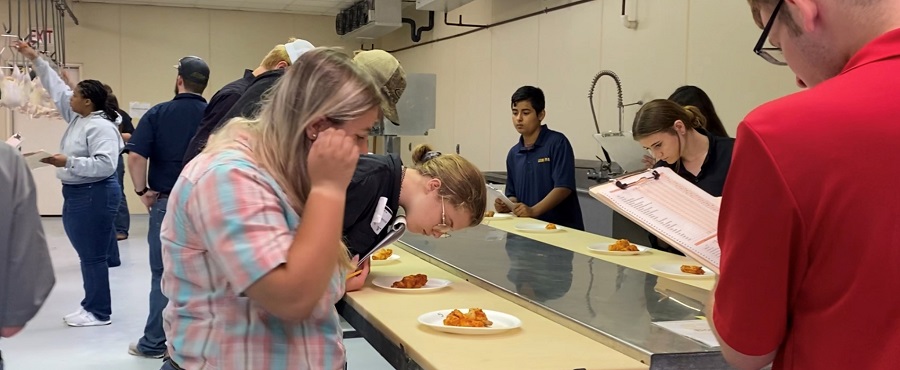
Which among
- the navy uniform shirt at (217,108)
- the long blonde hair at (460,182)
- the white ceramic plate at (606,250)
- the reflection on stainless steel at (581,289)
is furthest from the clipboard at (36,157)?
the white ceramic plate at (606,250)

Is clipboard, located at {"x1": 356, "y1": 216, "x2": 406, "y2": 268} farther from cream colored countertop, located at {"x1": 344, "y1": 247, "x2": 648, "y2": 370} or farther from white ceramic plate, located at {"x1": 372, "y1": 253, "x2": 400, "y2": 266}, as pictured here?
white ceramic plate, located at {"x1": 372, "y1": 253, "x2": 400, "y2": 266}

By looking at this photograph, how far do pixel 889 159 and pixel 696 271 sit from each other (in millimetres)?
1790

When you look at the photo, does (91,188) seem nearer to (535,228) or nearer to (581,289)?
(535,228)

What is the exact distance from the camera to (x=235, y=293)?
1169 millimetres

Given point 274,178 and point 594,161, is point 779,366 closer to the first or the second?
point 274,178

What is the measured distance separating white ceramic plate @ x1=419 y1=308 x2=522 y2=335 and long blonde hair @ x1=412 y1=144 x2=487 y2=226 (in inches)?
16.2

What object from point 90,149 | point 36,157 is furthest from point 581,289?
point 90,149

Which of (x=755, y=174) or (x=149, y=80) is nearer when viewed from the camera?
(x=755, y=174)

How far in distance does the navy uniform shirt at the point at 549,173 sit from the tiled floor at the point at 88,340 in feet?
4.22

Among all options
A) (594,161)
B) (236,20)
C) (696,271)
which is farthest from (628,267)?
(236,20)

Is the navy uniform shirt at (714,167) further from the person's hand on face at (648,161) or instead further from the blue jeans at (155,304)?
the blue jeans at (155,304)

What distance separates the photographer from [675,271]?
255 cm

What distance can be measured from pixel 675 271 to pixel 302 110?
1.72m

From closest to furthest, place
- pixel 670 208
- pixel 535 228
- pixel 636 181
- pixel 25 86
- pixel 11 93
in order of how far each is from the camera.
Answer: pixel 670 208 → pixel 636 181 → pixel 535 228 → pixel 11 93 → pixel 25 86
